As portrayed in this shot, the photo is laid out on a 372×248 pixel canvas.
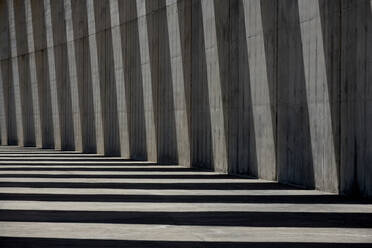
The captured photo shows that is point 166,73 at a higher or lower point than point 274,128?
higher

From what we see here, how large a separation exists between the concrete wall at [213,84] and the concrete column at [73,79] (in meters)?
0.05

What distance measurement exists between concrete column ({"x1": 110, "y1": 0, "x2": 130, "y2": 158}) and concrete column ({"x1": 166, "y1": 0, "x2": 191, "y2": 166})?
423 centimetres

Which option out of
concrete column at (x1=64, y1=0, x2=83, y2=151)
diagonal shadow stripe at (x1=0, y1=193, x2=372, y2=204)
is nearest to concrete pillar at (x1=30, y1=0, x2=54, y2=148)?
concrete column at (x1=64, y1=0, x2=83, y2=151)

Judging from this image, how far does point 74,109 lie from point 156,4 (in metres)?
9.75

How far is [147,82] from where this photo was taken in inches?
967

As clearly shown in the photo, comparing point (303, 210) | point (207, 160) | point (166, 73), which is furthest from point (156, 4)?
point (303, 210)

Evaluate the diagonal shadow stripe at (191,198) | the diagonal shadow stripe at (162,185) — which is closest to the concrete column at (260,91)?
the diagonal shadow stripe at (162,185)

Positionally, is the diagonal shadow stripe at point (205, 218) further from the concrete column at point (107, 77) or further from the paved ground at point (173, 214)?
the concrete column at point (107, 77)

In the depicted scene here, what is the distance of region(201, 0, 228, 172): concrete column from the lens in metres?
19.5

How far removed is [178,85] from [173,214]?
38.7 feet

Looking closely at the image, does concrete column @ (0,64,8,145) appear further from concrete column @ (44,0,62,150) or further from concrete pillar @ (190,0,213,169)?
concrete pillar @ (190,0,213,169)

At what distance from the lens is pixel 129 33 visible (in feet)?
85.8

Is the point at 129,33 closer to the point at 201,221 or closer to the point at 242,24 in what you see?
the point at 242,24

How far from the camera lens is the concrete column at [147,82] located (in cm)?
2428
